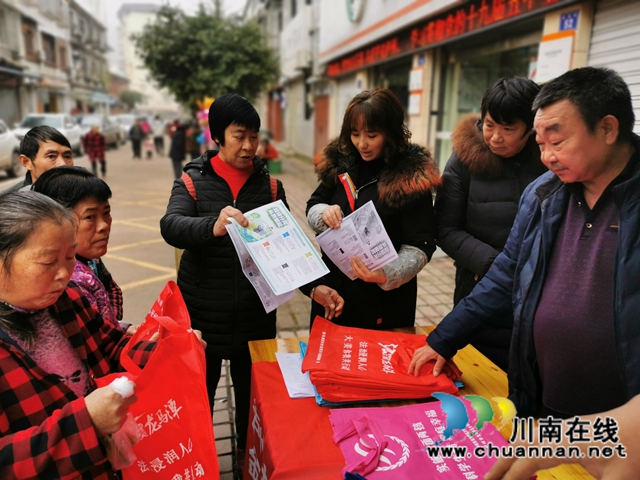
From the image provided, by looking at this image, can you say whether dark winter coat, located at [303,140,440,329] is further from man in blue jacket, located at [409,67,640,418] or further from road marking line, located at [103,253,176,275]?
road marking line, located at [103,253,176,275]

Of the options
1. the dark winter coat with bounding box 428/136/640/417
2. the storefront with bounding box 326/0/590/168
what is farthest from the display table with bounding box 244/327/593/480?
the storefront with bounding box 326/0/590/168

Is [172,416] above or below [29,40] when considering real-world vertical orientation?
below

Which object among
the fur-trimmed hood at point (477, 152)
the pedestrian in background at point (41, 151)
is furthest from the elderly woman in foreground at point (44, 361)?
the pedestrian in background at point (41, 151)

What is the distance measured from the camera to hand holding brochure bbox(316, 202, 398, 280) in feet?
5.77

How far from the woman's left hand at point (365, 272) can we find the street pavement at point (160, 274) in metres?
1.25

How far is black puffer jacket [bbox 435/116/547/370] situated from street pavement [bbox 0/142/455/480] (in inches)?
59.9

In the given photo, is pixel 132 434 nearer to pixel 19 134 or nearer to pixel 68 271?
pixel 68 271

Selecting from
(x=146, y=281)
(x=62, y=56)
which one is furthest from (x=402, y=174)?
(x=62, y=56)

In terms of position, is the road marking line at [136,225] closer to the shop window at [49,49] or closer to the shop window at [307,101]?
the shop window at [307,101]

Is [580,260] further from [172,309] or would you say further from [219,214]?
[219,214]

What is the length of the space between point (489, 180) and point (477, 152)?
13 cm

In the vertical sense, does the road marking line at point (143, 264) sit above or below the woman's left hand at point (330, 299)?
below

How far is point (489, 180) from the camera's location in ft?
6.57

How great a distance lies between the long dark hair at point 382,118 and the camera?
1868 millimetres
